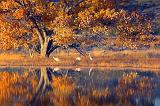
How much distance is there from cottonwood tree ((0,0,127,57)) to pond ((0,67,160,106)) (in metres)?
5.06

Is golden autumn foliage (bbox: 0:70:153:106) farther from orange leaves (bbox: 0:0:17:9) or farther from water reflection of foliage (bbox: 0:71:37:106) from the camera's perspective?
orange leaves (bbox: 0:0:17:9)

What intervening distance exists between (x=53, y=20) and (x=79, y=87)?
1973 cm

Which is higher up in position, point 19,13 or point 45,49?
point 19,13

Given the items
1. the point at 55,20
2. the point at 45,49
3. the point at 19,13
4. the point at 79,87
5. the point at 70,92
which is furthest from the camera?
the point at 45,49

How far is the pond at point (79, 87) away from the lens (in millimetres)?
26219

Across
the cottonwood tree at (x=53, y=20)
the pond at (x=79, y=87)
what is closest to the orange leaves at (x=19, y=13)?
the cottonwood tree at (x=53, y=20)

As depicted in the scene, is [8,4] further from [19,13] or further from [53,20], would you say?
[53,20]

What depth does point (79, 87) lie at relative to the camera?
3244cm

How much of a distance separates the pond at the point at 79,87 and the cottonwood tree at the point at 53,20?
5.06 m

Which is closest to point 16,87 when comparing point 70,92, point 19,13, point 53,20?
point 70,92

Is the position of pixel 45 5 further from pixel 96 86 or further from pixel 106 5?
pixel 96 86

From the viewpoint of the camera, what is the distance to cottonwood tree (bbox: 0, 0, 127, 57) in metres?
50.0

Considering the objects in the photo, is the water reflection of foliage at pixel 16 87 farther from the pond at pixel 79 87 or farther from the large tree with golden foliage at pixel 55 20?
the large tree with golden foliage at pixel 55 20

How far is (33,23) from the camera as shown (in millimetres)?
52531
